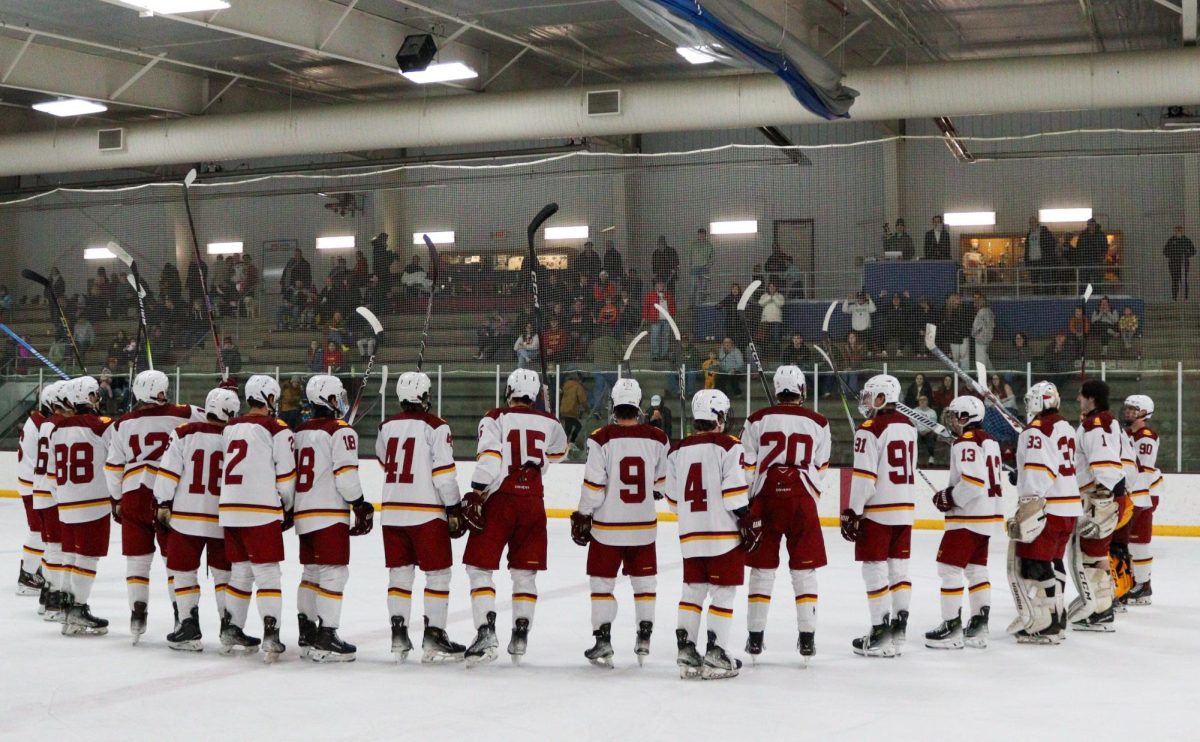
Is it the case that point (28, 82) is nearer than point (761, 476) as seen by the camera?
No

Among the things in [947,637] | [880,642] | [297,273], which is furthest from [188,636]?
[297,273]

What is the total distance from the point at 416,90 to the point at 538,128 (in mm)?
3493

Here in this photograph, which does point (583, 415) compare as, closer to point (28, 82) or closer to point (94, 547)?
point (94, 547)

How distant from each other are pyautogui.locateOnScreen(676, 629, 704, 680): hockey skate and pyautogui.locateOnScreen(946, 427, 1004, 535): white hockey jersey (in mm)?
1458

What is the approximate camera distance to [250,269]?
41.3 feet

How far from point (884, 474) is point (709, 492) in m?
0.96

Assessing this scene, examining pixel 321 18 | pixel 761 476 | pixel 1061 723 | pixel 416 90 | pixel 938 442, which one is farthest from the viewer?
pixel 416 90

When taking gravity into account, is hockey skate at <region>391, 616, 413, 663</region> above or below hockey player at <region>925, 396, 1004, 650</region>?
below

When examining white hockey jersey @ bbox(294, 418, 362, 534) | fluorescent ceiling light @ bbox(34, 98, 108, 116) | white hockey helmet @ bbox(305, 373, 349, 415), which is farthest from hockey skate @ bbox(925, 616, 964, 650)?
fluorescent ceiling light @ bbox(34, 98, 108, 116)

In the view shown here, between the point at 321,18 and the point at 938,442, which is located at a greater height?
the point at 321,18

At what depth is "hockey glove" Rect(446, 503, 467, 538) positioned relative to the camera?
537 centimetres

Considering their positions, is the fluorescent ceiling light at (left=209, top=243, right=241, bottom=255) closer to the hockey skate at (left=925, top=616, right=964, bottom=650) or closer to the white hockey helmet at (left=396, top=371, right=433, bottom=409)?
the white hockey helmet at (left=396, top=371, right=433, bottom=409)

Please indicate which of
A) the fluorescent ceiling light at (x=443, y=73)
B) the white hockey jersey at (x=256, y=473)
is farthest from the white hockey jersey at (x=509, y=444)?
the fluorescent ceiling light at (x=443, y=73)

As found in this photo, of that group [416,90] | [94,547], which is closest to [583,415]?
[94,547]
